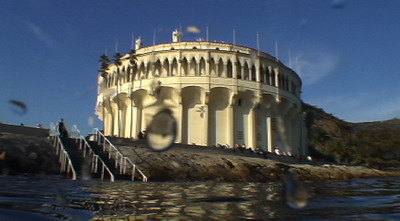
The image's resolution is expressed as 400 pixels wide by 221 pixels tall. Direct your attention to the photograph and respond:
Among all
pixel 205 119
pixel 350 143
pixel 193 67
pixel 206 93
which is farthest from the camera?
pixel 350 143

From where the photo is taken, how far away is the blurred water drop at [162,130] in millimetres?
7087

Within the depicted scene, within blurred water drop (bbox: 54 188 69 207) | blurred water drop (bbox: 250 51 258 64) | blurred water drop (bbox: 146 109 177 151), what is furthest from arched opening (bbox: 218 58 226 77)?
blurred water drop (bbox: 54 188 69 207)

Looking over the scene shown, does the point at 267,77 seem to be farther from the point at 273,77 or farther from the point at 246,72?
the point at 246,72

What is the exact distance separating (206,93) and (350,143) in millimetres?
46117

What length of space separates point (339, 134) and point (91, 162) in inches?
2770

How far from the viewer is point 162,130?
737 centimetres

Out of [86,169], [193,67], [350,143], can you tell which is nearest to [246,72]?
[193,67]

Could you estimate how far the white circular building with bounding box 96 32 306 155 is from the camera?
126 ft

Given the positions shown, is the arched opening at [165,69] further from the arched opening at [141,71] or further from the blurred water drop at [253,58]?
the blurred water drop at [253,58]

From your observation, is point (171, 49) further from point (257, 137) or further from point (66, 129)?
point (66, 129)

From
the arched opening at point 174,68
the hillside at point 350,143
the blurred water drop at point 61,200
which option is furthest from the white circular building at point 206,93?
the blurred water drop at point 61,200

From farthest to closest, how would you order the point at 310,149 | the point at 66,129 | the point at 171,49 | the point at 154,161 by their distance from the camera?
the point at 310,149 → the point at 171,49 → the point at 66,129 → the point at 154,161

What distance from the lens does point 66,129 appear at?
2205 centimetres

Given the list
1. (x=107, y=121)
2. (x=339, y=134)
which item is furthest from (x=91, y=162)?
(x=339, y=134)
